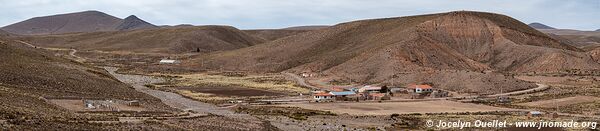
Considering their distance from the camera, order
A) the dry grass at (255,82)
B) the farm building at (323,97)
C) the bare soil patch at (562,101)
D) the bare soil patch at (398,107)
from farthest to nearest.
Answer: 1. the dry grass at (255,82)
2. the farm building at (323,97)
3. the bare soil patch at (562,101)
4. the bare soil patch at (398,107)

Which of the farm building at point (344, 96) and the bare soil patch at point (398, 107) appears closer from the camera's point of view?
the bare soil patch at point (398, 107)

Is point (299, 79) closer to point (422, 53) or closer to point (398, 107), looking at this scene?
point (422, 53)

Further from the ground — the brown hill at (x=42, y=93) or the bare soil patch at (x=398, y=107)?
the brown hill at (x=42, y=93)

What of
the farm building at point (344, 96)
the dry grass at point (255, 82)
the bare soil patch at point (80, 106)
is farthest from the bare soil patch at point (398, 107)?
the bare soil patch at point (80, 106)

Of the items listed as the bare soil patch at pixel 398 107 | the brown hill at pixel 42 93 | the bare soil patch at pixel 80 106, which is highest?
the brown hill at pixel 42 93

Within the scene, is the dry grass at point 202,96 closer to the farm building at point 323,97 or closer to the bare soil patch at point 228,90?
the bare soil patch at point 228,90

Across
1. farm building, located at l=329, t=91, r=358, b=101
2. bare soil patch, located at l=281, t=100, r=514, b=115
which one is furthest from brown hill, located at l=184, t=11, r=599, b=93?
bare soil patch, located at l=281, t=100, r=514, b=115

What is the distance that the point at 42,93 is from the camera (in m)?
58.8

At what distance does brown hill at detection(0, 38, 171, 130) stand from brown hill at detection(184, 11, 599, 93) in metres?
50.5

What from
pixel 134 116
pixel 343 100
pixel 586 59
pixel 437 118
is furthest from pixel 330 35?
pixel 134 116

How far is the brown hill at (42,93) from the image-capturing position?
37.2m

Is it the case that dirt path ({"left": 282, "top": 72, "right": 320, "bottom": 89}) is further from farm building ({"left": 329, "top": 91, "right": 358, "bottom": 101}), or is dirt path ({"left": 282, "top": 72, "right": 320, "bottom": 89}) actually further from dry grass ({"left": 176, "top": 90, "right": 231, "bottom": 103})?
dry grass ({"left": 176, "top": 90, "right": 231, "bottom": 103})

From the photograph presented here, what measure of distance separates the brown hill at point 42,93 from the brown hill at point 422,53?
50544mm

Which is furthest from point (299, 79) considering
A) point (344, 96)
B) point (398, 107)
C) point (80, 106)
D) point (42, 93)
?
point (80, 106)
